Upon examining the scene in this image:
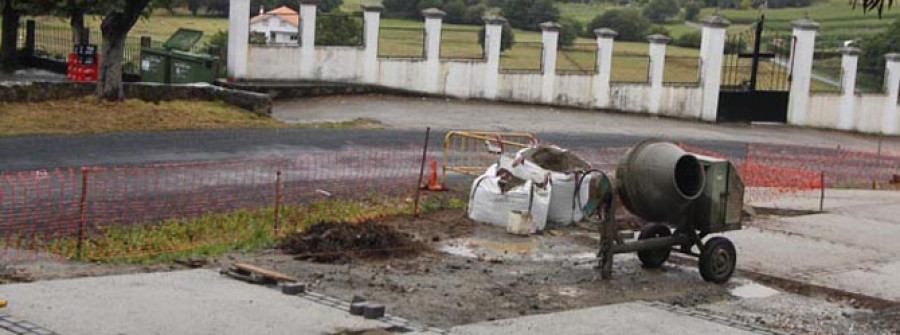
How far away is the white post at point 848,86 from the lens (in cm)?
4131

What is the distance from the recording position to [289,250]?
47.3 feet

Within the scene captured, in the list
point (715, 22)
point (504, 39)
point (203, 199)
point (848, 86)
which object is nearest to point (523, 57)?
point (504, 39)

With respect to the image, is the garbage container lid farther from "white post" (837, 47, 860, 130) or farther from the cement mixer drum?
the cement mixer drum

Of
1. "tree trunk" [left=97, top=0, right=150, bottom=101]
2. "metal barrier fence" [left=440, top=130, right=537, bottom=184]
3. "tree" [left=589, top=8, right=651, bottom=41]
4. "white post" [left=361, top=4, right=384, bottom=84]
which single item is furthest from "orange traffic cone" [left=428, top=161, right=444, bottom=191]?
"tree" [left=589, top=8, right=651, bottom=41]

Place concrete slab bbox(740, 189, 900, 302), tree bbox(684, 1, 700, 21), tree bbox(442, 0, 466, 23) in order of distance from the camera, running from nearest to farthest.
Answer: concrete slab bbox(740, 189, 900, 302) < tree bbox(442, 0, 466, 23) < tree bbox(684, 1, 700, 21)

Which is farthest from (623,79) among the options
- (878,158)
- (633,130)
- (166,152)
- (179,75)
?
Result: (166,152)

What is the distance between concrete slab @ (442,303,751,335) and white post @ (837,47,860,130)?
1216 inches

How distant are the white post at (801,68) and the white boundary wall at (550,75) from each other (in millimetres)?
32

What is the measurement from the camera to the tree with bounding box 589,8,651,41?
5058 cm

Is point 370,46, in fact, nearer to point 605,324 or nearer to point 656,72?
point 656,72

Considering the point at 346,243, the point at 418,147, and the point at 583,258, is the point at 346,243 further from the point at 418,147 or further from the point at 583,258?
the point at 418,147

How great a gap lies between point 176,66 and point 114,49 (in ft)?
21.8

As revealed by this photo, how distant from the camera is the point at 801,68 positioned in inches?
1581

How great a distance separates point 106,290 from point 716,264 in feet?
22.6
